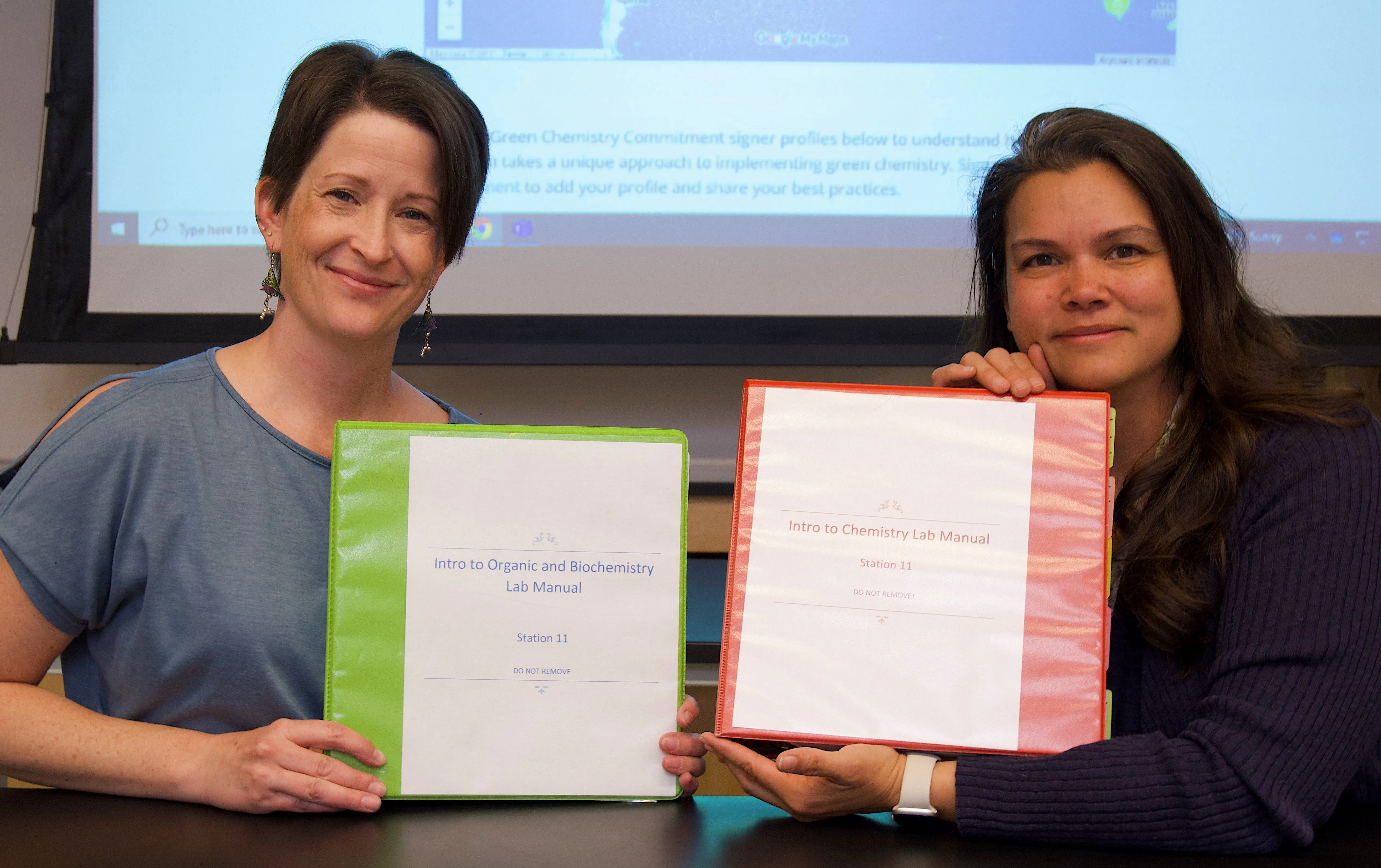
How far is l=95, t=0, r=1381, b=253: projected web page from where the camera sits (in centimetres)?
217

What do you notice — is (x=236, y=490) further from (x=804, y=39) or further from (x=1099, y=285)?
(x=804, y=39)

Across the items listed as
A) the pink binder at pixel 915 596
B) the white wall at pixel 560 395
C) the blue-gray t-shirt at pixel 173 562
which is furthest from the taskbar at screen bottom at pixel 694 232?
the pink binder at pixel 915 596

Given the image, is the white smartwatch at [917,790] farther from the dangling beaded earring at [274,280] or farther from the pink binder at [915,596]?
the dangling beaded earring at [274,280]

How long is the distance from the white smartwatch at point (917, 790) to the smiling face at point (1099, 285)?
47 centimetres

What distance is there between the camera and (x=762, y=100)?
2.19 m

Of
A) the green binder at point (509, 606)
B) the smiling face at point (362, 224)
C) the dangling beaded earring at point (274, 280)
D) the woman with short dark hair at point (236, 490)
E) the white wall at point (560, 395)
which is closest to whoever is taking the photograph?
the green binder at point (509, 606)

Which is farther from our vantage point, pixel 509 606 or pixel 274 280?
pixel 274 280

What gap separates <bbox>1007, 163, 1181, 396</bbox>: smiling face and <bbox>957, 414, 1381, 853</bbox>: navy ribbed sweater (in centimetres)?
18

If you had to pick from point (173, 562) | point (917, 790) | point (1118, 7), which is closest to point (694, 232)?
point (1118, 7)

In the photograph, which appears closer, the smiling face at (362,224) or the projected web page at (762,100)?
the smiling face at (362,224)

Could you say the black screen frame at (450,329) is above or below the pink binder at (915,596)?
above

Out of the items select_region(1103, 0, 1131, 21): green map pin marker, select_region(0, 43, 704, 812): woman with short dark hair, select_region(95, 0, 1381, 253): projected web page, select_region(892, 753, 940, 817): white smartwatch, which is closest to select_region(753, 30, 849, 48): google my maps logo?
select_region(95, 0, 1381, 253): projected web page

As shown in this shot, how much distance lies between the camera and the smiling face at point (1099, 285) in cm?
107

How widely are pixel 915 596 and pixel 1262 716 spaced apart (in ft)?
1.01
